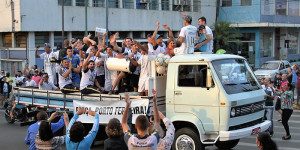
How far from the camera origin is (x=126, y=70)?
1038cm

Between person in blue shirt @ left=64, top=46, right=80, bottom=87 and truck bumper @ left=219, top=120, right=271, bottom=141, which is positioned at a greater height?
person in blue shirt @ left=64, top=46, right=80, bottom=87

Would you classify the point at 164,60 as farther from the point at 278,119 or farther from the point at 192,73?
the point at 278,119

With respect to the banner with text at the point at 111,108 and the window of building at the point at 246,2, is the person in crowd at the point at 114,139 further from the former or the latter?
the window of building at the point at 246,2

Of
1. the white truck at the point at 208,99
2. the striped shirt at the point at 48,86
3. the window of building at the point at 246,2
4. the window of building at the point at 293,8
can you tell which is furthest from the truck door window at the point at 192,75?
the window of building at the point at 293,8

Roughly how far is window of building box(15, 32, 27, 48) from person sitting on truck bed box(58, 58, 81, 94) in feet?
62.4

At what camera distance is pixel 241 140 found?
40.0 feet

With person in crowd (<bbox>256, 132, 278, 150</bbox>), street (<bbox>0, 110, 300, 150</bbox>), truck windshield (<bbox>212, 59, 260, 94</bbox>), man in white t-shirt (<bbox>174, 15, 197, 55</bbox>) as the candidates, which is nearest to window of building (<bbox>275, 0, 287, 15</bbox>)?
street (<bbox>0, 110, 300, 150</bbox>)

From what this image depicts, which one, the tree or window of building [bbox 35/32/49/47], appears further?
the tree

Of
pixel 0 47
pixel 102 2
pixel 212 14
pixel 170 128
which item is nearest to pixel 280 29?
pixel 212 14

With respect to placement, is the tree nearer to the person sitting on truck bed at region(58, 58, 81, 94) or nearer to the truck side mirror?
the person sitting on truck bed at region(58, 58, 81, 94)

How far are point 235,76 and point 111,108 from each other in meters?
3.04

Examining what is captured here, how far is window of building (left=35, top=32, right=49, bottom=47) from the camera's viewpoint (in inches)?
1167

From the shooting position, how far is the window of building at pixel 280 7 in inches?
1634

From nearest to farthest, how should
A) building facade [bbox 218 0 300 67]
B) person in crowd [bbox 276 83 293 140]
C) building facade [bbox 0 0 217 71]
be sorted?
1. person in crowd [bbox 276 83 293 140]
2. building facade [bbox 0 0 217 71]
3. building facade [bbox 218 0 300 67]
